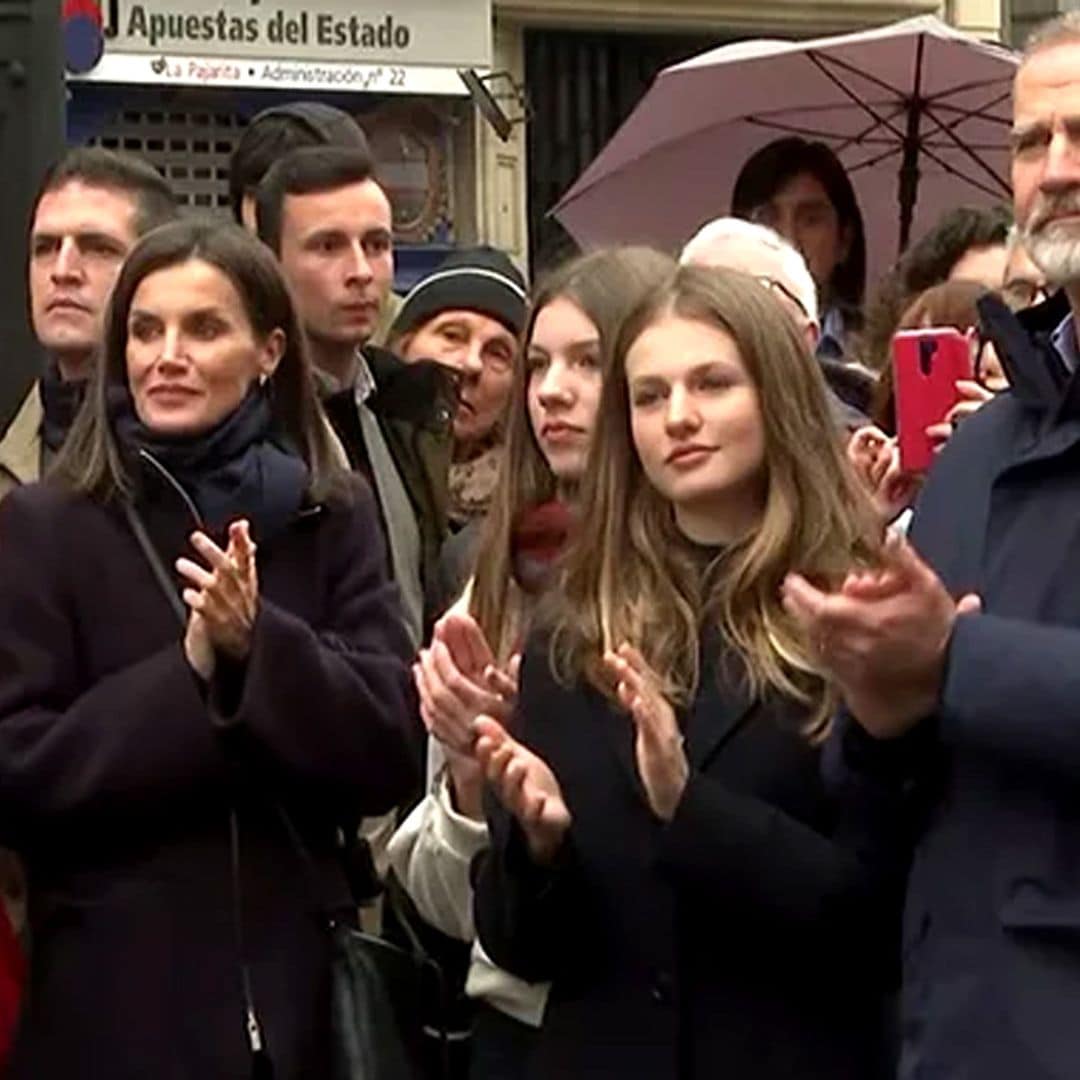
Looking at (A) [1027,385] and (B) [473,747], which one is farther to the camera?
(B) [473,747]

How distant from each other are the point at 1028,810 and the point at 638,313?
116cm

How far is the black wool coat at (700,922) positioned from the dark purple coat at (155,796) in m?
0.45

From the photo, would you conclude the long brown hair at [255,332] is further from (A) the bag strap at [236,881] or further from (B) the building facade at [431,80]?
(B) the building facade at [431,80]

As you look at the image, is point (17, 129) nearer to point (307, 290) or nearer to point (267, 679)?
point (307, 290)

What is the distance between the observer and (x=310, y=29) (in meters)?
14.7

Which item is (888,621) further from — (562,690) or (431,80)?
(431,80)

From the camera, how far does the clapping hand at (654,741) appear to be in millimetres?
3498

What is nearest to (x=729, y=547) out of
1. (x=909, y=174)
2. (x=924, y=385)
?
(x=924, y=385)

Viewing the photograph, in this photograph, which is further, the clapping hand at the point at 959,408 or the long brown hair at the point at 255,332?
the long brown hair at the point at 255,332

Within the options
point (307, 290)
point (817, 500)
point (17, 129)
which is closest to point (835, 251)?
point (307, 290)

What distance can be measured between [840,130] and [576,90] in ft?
26.8

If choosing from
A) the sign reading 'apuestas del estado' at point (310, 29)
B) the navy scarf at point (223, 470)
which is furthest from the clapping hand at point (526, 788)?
the sign reading 'apuestas del estado' at point (310, 29)

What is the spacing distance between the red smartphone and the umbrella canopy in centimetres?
354

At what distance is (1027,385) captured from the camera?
126 inches
